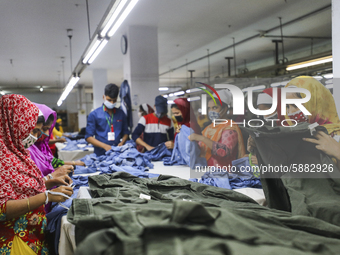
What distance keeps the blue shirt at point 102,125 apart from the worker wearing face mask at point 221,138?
1733 millimetres

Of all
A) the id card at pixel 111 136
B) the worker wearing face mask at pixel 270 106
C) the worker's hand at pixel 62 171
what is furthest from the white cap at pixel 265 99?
the id card at pixel 111 136

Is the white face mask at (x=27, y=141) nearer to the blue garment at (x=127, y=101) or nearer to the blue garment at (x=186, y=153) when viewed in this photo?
the blue garment at (x=186, y=153)

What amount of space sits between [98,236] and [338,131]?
1887 millimetres

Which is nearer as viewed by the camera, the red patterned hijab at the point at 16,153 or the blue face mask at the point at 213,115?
the red patterned hijab at the point at 16,153

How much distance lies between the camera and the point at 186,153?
3.04m

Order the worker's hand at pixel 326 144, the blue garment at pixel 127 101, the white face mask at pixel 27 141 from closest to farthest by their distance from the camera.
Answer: the worker's hand at pixel 326 144 → the white face mask at pixel 27 141 → the blue garment at pixel 127 101

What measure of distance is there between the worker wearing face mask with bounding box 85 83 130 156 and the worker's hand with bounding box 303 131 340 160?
9.84 ft

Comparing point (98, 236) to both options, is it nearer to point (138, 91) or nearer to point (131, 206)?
point (131, 206)

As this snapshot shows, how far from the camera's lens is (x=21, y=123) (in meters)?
1.61

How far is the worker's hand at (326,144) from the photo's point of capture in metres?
1.48

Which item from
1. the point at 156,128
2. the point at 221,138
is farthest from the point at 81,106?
the point at 221,138

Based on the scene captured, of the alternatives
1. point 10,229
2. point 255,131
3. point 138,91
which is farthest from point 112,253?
point 138,91

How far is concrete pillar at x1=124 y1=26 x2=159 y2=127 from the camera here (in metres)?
6.02

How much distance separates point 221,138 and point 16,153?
174 centimetres
